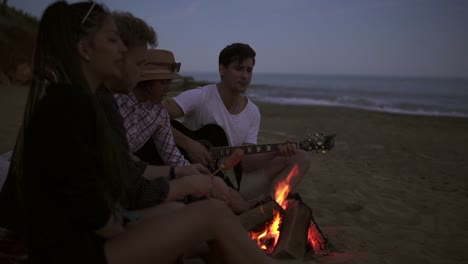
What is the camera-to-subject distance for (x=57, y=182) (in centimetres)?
142

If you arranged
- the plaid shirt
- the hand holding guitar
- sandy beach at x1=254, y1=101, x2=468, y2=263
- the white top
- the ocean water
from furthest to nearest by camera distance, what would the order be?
the ocean water → the white top → sandy beach at x1=254, y1=101, x2=468, y2=263 → the plaid shirt → the hand holding guitar

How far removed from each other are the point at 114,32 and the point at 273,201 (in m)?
1.94

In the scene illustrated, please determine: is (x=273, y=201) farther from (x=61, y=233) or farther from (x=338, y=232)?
(x=61, y=233)

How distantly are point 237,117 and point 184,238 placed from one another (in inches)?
87.1

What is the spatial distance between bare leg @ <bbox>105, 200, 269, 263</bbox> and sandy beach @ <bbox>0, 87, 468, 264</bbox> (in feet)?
3.78

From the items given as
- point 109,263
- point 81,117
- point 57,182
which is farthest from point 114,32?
point 109,263

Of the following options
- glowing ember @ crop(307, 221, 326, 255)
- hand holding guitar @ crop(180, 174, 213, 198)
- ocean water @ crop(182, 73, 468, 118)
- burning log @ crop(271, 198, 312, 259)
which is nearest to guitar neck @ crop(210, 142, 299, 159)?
burning log @ crop(271, 198, 312, 259)

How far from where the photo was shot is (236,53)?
391cm

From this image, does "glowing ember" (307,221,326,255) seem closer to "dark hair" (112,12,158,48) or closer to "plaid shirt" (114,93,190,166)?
"plaid shirt" (114,93,190,166)

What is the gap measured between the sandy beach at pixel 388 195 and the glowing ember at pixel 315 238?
0.14 metres

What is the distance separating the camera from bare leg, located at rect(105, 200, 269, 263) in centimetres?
165

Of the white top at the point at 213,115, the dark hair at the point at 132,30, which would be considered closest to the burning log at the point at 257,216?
the white top at the point at 213,115

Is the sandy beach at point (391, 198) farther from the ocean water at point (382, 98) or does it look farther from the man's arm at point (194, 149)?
the ocean water at point (382, 98)

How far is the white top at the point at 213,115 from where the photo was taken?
381 cm
